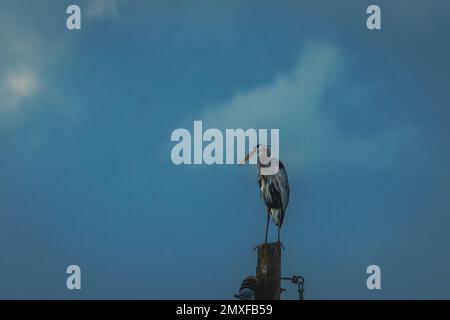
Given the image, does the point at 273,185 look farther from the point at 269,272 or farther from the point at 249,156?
the point at 269,272

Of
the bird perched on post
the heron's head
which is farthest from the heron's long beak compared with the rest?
the bird perched on post

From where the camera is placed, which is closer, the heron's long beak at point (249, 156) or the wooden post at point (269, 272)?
the wooden post at point (269, 272)

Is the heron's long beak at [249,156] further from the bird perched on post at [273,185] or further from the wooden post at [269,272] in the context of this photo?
the wooden post at [269,272]

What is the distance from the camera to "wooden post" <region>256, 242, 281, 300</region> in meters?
9.28

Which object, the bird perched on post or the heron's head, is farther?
the bird perched on post

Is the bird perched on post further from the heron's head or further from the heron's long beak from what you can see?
the heron's long beak

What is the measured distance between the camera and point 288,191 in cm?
1332

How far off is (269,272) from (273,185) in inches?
155

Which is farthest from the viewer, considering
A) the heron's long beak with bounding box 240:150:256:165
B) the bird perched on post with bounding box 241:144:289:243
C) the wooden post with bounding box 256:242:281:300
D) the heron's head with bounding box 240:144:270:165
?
the heron's long beak with bounding box 240:150:256:165

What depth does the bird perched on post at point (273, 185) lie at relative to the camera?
13133 millimetres

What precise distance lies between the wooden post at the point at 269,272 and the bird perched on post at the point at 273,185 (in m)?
3.51

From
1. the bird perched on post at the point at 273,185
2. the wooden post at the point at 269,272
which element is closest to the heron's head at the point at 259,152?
the bird perched on post at the point at 273,185
